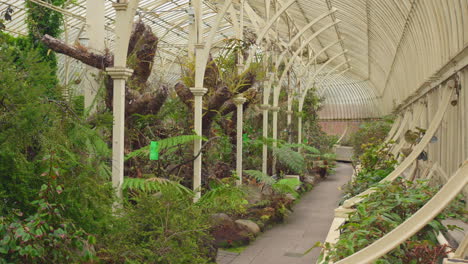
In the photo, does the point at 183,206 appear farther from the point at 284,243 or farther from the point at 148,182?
the point at 284,243

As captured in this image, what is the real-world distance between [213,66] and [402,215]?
4961 millimetres

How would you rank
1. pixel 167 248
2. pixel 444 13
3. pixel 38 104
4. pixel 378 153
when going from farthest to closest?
1. pixel 378 153
2. pixel 444 13
3. pixel 167 248
4. pixel 38 104

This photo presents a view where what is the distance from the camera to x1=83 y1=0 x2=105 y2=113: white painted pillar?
5672mm

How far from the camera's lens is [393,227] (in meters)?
3.65

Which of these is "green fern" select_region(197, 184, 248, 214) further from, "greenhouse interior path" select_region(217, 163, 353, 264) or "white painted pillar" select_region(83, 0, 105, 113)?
"white painted pillar" select_region(83, 0, 105, 113)

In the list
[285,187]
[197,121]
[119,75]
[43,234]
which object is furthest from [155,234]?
[285,187]

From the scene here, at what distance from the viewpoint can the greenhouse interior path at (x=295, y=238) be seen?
623cm

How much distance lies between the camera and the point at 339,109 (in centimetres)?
3109

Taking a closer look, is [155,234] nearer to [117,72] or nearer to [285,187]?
[117,72]

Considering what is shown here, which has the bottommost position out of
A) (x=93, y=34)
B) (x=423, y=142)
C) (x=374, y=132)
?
(x=374, y=132)

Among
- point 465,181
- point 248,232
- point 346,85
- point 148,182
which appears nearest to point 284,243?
point 248,232

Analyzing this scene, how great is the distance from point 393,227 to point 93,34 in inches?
165

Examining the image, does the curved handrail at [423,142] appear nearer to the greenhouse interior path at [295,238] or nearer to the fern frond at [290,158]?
the greenhouse interior path at [295,238]

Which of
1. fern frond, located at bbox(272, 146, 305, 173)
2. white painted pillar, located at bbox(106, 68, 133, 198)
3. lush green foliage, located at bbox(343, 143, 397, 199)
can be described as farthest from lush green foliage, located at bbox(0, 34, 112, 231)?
fern frond, located at bbox(272, 146, 305, 173)
